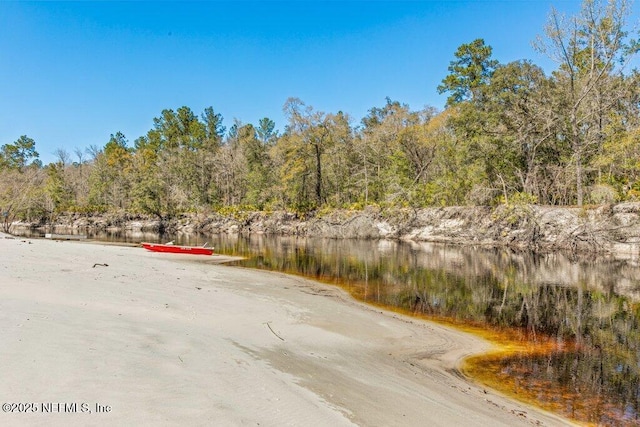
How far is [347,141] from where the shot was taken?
211 feet

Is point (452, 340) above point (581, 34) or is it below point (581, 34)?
below

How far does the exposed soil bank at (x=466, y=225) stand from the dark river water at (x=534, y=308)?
5.21m

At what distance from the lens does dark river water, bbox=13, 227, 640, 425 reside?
8078 millimetres

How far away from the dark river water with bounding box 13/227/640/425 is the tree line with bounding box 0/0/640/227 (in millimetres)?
14325

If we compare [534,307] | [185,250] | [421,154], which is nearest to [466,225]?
[421,154]

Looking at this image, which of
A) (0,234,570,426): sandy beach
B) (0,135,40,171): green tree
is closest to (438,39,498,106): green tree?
(0,234,570,426): sandy beach

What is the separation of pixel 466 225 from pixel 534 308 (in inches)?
1242

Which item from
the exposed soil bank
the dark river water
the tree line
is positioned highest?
the tree line

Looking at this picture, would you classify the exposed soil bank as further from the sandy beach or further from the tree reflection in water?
the sandy beach

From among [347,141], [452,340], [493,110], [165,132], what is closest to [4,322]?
[452,340]

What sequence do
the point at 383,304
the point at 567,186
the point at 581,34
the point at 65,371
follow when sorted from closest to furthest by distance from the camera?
1. the point at 65,371
2. the point at 383,304
3. the point at 581,34
4. the point at 567,186

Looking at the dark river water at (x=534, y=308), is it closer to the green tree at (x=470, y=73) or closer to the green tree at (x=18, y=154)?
the green tree at (x=470, y=73)

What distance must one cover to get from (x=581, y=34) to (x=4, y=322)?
4815 centimetres

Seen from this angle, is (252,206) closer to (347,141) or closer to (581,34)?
(347,141)
